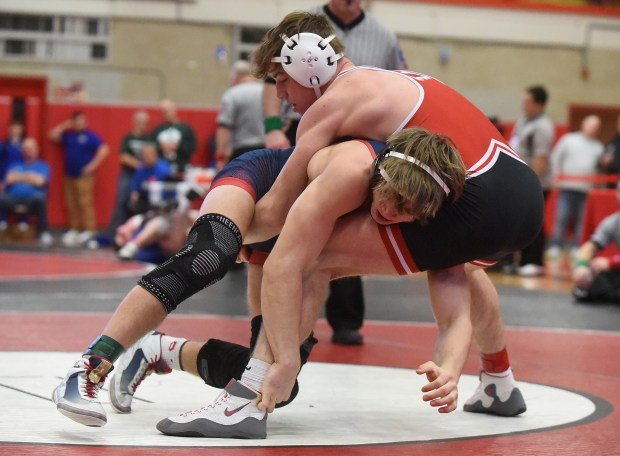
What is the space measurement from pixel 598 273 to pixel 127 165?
761 cm

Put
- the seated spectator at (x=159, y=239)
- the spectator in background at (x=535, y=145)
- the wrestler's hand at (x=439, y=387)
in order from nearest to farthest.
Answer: the wrestler's hand at (x=439, y=387)
the seated spectator at (x=159, y=239)
the spectator in background at (x=535, y=145)

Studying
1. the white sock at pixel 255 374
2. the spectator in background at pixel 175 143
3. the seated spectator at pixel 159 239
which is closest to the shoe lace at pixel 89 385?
the white sock at pixel 255 374

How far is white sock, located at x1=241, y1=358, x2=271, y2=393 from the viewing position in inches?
132

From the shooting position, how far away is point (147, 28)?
62.7 feet

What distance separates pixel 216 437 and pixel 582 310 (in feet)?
17.3

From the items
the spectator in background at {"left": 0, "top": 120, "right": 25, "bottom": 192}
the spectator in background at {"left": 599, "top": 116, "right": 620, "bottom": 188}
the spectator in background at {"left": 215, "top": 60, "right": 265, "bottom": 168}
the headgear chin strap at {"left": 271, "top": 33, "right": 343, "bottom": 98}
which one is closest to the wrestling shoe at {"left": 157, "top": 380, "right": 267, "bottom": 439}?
the headgear chin strap at {"left": 271, "top": 33, "right": 343, "bottom": 98}

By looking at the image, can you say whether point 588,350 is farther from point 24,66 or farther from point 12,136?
point 24,66

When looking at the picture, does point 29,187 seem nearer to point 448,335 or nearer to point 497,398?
point 497,398

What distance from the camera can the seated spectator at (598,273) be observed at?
8.70 m

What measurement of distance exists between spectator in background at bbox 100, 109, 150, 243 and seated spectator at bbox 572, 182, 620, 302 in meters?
6.91

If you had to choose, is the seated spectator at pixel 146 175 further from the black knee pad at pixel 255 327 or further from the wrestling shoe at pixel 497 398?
the black knee pad at pixel 255 327

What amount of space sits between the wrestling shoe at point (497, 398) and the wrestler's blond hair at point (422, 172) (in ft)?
2.73

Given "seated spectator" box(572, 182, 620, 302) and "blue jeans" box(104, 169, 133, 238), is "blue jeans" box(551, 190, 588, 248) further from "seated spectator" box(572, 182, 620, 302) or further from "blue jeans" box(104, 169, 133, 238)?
"blue jeans" box(104, 169, 133, 238)

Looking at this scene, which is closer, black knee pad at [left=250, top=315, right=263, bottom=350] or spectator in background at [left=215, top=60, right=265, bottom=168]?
→ black knee pad at [left=250, top=315, right=263, bottom=350]
